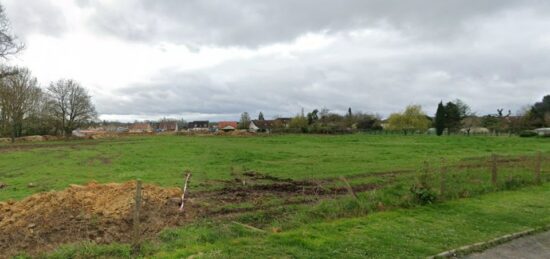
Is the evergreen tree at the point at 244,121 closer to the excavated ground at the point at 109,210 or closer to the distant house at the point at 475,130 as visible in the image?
the distant house at the point at 475,130

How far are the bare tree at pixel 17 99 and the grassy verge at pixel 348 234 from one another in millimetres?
55098

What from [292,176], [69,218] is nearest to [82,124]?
[292,176]

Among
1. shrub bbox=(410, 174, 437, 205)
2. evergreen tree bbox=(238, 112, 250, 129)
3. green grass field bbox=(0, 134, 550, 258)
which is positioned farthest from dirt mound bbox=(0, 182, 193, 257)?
evergreen tree bbox=(238, 112, 250, 129)

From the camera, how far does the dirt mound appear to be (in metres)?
8.34

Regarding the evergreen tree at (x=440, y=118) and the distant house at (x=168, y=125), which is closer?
the evergreen tree at (x=440, y=118)

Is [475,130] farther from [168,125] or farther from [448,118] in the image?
[168,125]

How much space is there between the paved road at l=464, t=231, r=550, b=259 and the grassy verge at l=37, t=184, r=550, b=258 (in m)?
0.45

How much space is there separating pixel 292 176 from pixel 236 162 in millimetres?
7933

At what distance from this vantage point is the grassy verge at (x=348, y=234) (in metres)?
6.95

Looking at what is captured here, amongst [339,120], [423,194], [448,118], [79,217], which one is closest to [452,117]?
[448,118]

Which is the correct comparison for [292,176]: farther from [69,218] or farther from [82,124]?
[82,124]

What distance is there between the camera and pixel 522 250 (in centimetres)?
754

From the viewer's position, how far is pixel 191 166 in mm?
23312

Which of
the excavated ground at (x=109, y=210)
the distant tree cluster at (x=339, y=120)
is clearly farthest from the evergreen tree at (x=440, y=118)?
the excavated ground at (x=109, y=210)
